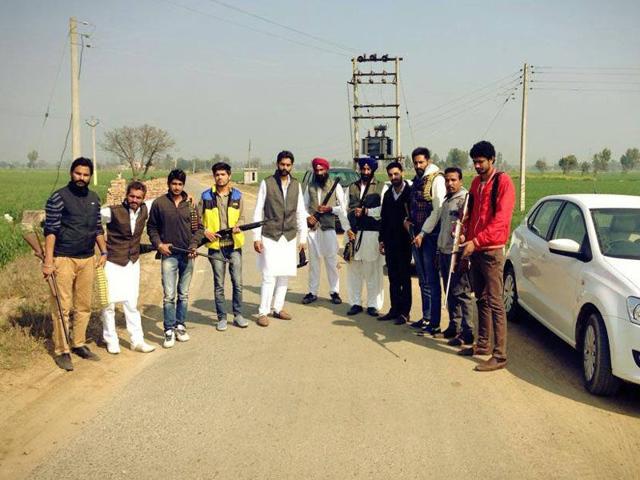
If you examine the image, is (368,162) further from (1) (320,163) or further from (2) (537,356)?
(2) (537,356)

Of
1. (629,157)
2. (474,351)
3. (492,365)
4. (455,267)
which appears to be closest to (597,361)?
(492,365)

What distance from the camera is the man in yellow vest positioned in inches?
266

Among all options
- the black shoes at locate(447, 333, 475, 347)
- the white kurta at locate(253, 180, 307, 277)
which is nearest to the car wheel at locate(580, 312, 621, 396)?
the black shoes at locate(447, 333, 475, 347)

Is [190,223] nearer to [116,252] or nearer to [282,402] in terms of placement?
[116,252]

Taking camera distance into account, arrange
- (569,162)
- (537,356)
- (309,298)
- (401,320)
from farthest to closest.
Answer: (569,162) → (309,298) → (401,320) → (537,356)

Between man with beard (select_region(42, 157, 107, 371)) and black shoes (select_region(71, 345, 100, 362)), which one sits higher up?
man with beard (select_region(42, 157, 107, 371))

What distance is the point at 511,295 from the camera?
7250 mm

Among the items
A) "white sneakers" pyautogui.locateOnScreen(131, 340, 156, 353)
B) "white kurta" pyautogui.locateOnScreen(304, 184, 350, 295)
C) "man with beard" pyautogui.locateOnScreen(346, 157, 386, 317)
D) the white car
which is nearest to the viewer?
the white car

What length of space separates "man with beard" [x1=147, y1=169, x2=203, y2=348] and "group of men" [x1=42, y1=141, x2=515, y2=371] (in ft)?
0.04

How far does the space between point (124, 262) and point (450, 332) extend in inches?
145

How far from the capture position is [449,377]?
17.2 ft

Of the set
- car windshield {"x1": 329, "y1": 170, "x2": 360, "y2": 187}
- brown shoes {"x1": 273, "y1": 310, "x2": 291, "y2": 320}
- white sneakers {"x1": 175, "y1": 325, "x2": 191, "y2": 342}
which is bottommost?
brown shoes {"x1": 273, "y1": 310, "x2": 291, "y2": 320}

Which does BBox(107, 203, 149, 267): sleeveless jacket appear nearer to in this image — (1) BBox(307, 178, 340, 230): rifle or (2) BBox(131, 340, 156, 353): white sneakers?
(2) BBox(131, 340, 156, 353): white sneakers

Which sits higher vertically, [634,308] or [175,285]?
[634,308]
